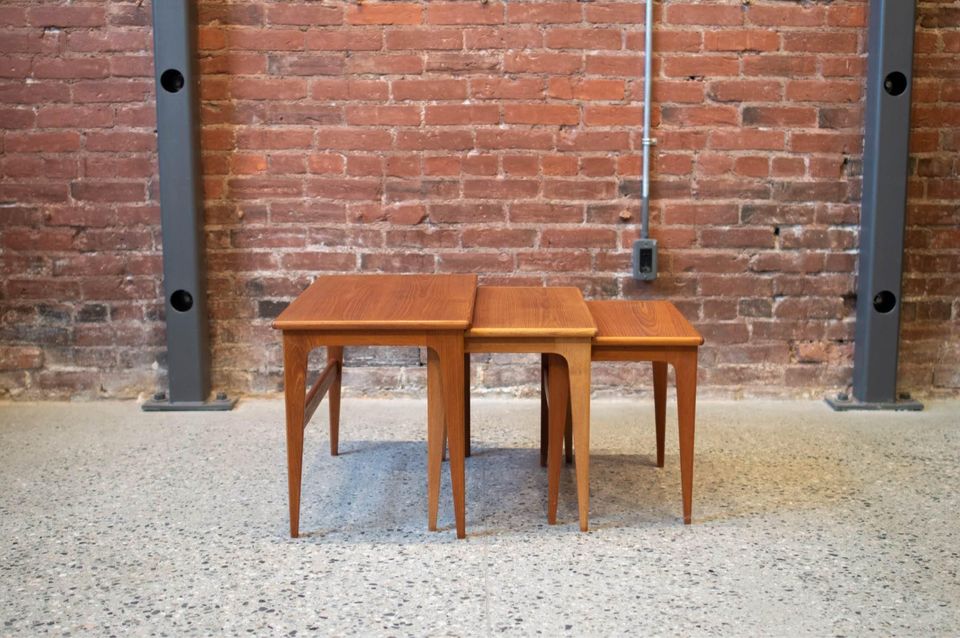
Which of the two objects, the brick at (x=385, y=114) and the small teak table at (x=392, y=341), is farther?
the brick at (x=385, y=114)

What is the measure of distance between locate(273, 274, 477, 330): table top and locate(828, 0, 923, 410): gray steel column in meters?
1.61

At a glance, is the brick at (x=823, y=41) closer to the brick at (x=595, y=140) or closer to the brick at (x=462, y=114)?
the brick at (x=595, y=140)

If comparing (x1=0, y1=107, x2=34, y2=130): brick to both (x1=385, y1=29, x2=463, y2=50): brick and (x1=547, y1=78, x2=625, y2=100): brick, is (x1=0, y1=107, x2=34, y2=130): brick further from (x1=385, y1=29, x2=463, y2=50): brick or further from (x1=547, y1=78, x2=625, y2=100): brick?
(x1=547, y1=78, x2=625, y2=100): brick

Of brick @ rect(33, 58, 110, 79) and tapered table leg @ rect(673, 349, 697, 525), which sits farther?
brick @ rect(33, 58, 110, 79)

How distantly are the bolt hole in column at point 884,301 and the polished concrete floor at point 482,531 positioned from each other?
411 mm

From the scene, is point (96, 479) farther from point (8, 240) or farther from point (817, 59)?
point (817, 59)

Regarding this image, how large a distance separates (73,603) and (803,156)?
294 centimetres

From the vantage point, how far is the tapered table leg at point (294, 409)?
9.00 feet

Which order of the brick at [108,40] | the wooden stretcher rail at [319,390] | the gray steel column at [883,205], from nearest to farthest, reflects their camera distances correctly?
the wooden stretcher rail at [319,390], the gray steel column at [883,205], the brick at [108,40]

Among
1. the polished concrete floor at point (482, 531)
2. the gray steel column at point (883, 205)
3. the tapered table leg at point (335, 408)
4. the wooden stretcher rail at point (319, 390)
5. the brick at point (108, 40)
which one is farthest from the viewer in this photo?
the brick at point (108, 40)

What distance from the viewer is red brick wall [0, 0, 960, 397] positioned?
3936 mm

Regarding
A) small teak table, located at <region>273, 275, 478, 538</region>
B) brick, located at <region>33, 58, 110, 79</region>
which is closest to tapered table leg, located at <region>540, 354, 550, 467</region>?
small teak table, located at <region>273, 275, 478, 538</region>

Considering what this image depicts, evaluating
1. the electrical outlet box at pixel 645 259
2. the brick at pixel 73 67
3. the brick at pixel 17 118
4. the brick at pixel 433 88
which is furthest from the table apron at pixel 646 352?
the brick at pixel 17 118

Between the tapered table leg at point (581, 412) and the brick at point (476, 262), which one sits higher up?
the brick at point (476, 262)
